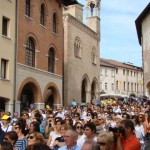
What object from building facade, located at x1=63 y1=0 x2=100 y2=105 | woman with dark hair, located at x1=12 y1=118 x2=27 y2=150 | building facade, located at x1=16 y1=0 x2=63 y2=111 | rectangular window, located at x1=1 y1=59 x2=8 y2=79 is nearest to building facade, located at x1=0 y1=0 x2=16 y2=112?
rectangular window, located at x1=1 y1=59 x2=8 y2=79

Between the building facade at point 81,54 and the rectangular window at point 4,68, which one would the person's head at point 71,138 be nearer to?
the rectangular window at point 4,68

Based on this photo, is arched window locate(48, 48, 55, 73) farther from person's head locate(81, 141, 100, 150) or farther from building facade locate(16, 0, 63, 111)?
person's head locate(81, 141, 100, 150)

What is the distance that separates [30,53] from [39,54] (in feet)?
3.63

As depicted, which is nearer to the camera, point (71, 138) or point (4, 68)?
point (71, 138)

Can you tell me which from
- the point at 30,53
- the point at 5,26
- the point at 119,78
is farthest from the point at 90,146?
the point at 119,78

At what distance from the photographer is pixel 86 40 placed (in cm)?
4456

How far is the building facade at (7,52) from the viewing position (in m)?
24.6

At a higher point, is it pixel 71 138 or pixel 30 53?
pixel 30 53

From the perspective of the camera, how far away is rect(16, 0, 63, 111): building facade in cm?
2683

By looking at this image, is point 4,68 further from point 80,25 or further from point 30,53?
point 80,25

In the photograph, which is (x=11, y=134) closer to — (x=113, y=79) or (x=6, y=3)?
(x=6, y=3)

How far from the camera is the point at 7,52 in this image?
25062mm

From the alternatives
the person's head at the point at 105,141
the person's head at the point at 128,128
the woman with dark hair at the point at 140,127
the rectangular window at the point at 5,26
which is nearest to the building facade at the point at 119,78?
the rectangular window at the point at 5,26

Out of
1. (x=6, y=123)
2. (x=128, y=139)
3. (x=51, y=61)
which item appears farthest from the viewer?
(x=51, y=61)
